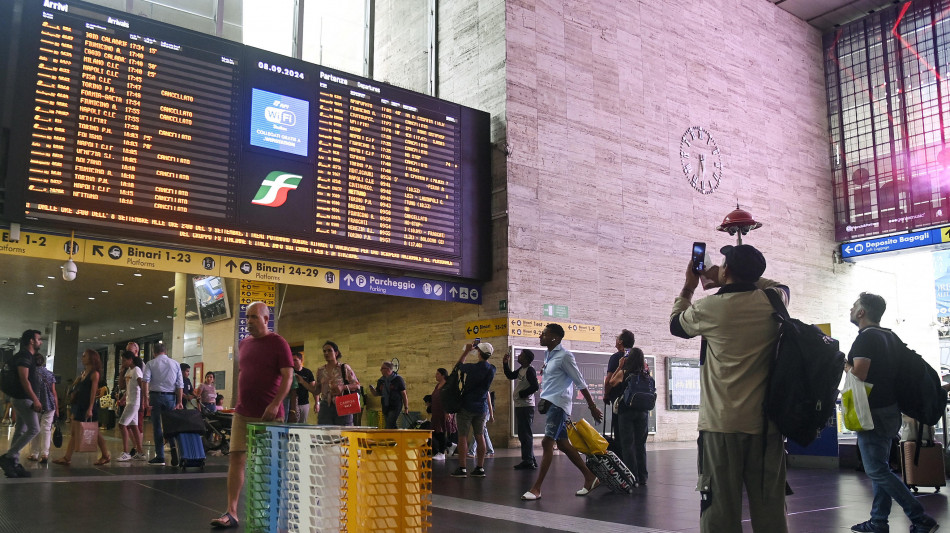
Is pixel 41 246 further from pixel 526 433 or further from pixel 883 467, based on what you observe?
pixel 883 467

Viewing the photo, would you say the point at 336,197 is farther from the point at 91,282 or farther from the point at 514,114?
the point at 91,282

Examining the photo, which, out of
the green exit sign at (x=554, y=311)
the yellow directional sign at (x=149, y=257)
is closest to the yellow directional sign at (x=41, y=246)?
the yellow directional sign at (x=149, y=257)

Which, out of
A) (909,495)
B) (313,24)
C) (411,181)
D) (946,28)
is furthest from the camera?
(946,28)

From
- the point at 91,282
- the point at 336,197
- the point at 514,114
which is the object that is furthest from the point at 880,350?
the point at 91,282

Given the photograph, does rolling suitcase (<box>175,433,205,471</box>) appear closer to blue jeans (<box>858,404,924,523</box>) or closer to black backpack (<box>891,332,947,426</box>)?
blue jeans (<box>858,404,924,523</box>)

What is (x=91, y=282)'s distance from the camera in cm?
2105

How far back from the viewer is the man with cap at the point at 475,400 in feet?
30.2

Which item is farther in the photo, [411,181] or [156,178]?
[411,181]

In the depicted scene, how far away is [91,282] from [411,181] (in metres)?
→ 12.2

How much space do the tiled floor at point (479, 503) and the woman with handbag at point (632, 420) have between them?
404 millimetres

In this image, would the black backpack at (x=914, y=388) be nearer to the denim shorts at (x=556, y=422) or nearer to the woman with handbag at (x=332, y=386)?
the denim shorts at (x=556, y=422)

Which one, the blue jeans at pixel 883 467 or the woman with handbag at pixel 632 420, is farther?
the woman with handbag at pixel 632 420

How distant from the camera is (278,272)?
12266 mm

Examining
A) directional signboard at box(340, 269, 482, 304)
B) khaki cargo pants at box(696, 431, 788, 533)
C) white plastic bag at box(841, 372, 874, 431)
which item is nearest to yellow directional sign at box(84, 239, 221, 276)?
directional signboard at box(340, 269, 482, 304)
